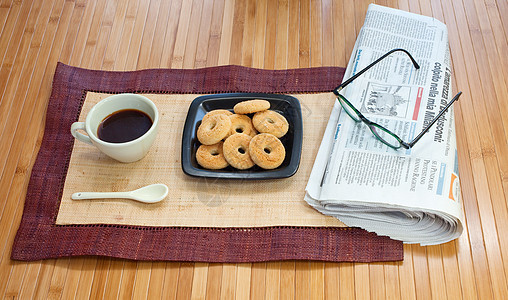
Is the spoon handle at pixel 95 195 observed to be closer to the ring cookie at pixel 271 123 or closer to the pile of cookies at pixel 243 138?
the pile of cookies at pixel 243 138

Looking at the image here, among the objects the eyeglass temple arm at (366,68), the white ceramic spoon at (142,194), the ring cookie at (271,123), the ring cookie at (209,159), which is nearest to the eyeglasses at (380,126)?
the eyeglass temple arm at (366,68)

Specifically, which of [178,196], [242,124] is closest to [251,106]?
[242,124]

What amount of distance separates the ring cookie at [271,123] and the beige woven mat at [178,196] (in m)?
0.06

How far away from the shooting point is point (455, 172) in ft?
2.26

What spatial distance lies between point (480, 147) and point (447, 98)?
0.10m

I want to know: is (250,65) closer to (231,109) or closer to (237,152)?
(231,109)

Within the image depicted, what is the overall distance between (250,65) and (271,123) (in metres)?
0.21

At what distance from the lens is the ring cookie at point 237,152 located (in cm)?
67

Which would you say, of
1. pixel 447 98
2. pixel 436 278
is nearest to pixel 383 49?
pixel 447 98

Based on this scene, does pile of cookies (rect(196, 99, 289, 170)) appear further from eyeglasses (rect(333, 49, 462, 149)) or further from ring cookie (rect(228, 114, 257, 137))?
eyeglasses (rect(333, 49, 462, 149))

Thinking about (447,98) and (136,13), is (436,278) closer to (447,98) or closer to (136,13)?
(447,98)

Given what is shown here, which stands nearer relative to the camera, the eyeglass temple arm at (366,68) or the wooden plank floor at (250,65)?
the wooden plank floor at (250,65)

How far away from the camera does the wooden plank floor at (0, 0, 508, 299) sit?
640 mm

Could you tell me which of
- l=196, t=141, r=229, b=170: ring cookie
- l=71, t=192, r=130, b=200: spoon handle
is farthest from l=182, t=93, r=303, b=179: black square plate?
l=71, t=192, r=130, b=200: spoon handle
